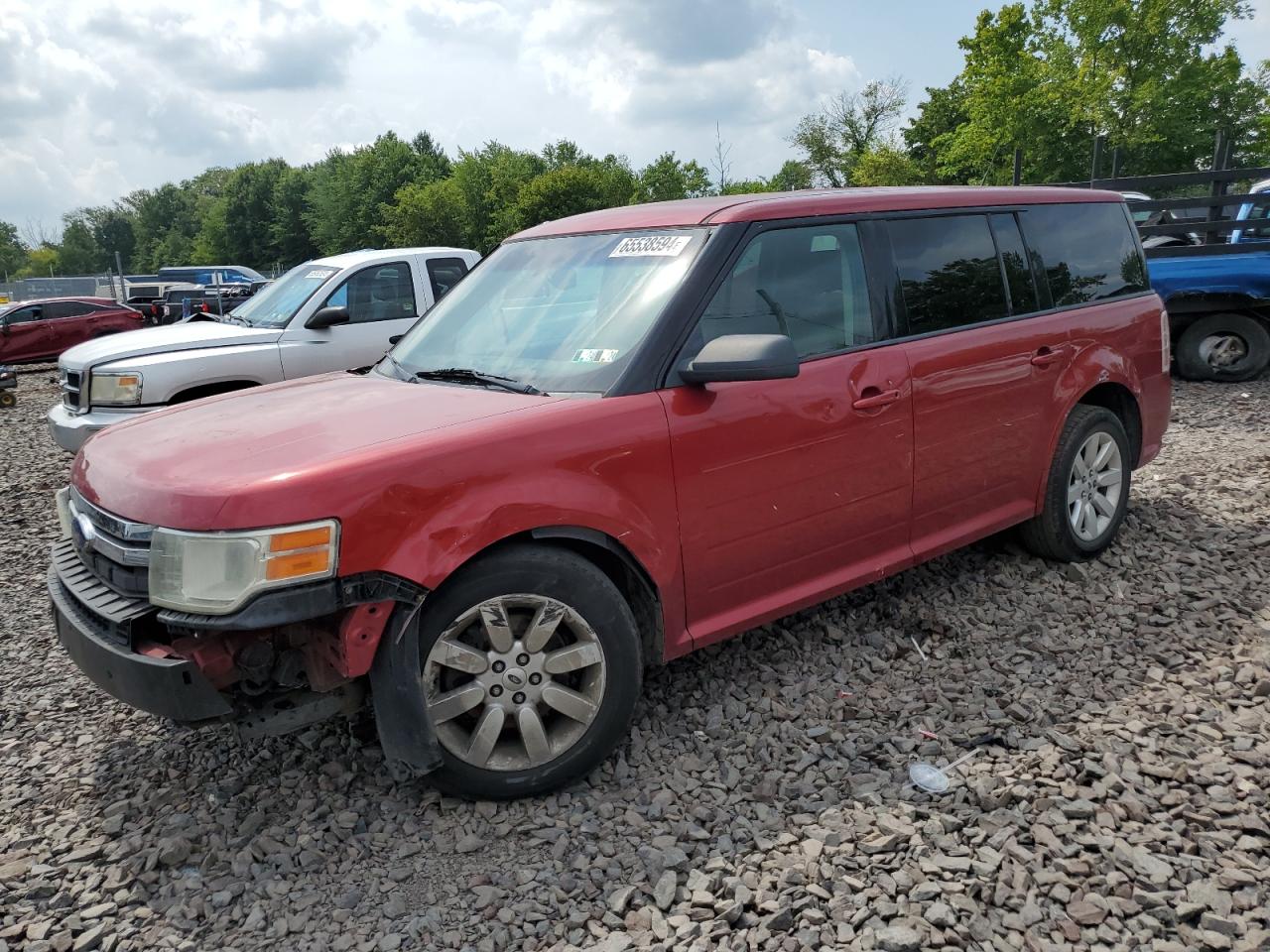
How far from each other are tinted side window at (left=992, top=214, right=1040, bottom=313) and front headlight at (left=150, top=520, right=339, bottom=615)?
3362mm

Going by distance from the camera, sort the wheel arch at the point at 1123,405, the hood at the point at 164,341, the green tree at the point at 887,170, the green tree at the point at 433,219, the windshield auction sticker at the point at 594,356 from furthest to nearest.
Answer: the green tree at the point at 433,219, the green tree at the point at 887,170, the hood at the point at 164,341, the wheel arch at the point at 1123,405, the windshield auction sticker at the point at 594,356

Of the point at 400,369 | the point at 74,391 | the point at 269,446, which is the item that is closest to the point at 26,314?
the point at 74,391

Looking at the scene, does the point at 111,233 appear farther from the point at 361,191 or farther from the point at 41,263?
the point at 361,191

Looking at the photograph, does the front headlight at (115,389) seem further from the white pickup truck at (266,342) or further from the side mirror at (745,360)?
the side mirror at (745,360)

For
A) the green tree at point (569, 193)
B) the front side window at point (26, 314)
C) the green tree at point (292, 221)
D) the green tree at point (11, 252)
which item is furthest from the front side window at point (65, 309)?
the green tree at point (11, 252)

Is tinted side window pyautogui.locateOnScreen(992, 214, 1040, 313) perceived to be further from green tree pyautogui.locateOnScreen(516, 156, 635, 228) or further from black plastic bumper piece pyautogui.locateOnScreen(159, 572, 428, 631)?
green tree pyautogui.locateOnScreen(516, 156, 635, 228)

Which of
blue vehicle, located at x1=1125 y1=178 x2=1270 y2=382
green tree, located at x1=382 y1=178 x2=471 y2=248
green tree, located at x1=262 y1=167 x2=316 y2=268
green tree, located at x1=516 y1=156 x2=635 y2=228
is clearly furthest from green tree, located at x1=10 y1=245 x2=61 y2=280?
blue vehicle, located at x1=1125 y1=178 x2=1270 y2=382

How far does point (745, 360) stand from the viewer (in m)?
3.16

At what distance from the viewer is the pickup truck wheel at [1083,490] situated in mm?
4801

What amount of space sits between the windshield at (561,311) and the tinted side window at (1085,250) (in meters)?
2.15

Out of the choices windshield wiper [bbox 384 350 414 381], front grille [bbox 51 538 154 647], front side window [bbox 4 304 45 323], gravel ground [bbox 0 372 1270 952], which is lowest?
gravel ground [bbox 0 372 1270 952]

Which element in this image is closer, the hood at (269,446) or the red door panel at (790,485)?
the hood at (269,446)

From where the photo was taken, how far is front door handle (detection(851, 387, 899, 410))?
12.4 ft

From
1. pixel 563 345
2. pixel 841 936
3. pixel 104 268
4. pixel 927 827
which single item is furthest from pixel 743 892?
pixel 104 268
